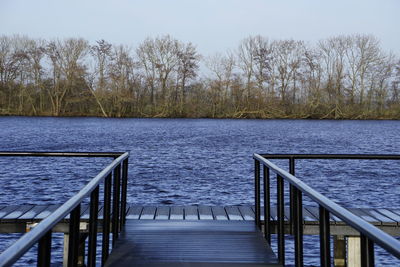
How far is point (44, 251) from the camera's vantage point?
177cm

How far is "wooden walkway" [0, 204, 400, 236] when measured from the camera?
18.0 ft

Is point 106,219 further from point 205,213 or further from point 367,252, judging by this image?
Result: point 367,252

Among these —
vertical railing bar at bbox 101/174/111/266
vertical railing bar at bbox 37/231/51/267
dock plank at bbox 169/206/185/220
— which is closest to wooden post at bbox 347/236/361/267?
dock plank at bbox 169/206/185/220

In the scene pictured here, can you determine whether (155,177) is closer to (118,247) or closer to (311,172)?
(311,172)

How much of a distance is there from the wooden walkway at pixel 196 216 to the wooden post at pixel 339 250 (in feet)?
2.66

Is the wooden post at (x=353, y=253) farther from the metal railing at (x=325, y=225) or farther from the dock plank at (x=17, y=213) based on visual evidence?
the dock plank at (x=17, y=213)

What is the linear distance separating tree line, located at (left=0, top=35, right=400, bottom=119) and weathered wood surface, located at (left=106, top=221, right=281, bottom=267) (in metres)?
78.2

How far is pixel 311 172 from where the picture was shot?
64.2ft

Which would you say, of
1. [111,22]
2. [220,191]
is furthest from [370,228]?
[111,22]

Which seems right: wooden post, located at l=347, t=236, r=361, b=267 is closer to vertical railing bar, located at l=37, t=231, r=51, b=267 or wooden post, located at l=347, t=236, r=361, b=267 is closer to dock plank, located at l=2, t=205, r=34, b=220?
dock plank, located at l=2, t=205, r=34, b=220

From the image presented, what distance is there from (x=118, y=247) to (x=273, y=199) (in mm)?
9743

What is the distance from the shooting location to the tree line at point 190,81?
8056 cm

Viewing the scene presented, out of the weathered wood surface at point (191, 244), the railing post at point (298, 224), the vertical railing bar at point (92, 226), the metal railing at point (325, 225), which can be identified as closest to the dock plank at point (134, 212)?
the weathered wood surface at point (191, 244)

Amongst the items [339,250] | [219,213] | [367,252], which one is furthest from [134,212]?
[367,252]
